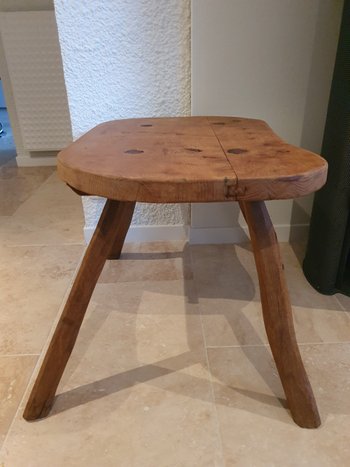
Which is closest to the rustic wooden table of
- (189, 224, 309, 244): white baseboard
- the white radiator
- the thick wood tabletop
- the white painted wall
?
the thick wood tabletop

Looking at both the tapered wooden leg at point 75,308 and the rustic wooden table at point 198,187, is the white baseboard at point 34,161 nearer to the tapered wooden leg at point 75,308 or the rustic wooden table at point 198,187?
the rustic wooden table at point 198,187

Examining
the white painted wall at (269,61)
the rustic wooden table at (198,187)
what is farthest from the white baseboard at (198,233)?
the rustic wooden table at (198,187)

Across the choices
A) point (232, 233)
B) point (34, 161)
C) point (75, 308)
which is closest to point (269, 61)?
point (232, 233)

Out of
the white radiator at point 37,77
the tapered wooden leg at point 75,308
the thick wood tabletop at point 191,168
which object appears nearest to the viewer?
the thick wood tabletop at point 191,168

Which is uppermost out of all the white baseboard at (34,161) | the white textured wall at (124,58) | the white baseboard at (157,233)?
the white textured wall at (124,58)

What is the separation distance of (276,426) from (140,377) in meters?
0.24

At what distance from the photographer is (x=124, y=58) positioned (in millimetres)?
923

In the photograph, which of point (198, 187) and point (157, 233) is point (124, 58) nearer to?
point (157, 233)

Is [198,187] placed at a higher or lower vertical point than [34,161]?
higher

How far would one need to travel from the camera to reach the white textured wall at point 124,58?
2.89 ft

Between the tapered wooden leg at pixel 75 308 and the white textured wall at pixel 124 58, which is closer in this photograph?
the tapered wooden leg at pixel 75 308

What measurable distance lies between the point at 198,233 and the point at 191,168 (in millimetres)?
631

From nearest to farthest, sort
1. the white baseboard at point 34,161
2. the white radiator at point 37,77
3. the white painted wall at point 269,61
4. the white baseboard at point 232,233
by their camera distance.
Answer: the white painted wall at point 269,61
the white baseboard at point 232,233
the white radiator at point 37,77
the white baseboard at point 34,161

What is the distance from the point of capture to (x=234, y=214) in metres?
1.06
